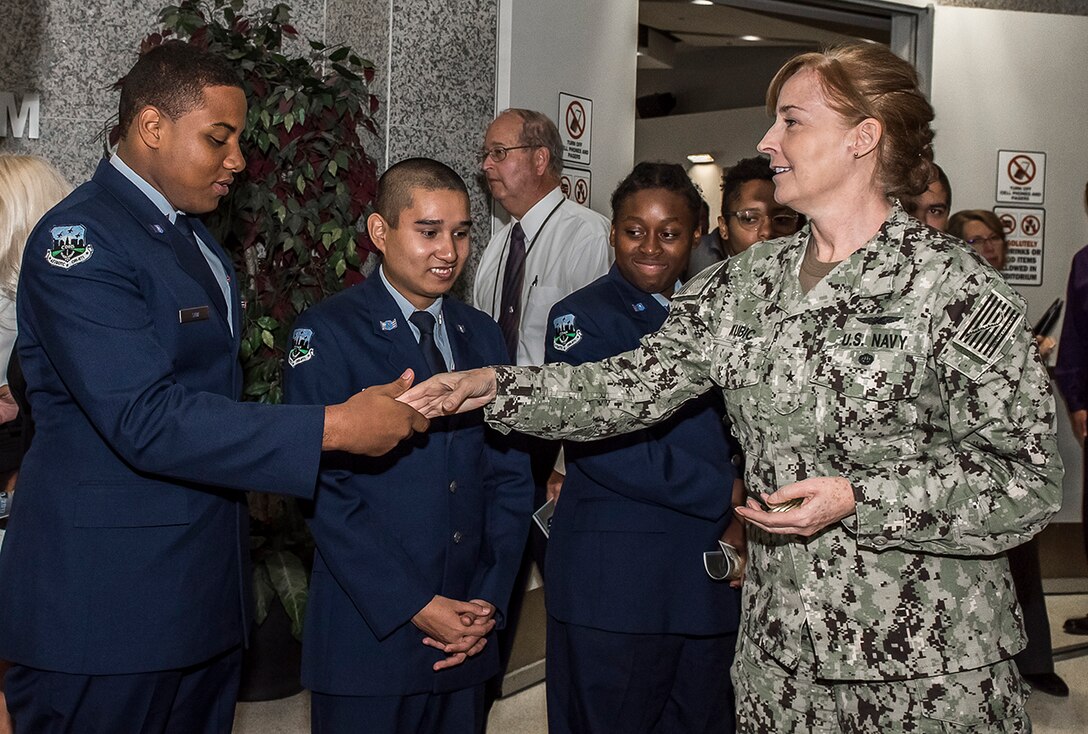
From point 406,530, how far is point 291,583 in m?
1.54

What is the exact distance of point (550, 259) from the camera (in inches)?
151

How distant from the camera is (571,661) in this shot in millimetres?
2525

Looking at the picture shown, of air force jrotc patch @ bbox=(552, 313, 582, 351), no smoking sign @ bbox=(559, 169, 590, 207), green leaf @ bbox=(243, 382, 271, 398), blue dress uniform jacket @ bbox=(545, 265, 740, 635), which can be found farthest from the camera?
no smoking sign @ bbox=(559, 169, 590, 207)

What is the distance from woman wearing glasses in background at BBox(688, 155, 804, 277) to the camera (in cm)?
312

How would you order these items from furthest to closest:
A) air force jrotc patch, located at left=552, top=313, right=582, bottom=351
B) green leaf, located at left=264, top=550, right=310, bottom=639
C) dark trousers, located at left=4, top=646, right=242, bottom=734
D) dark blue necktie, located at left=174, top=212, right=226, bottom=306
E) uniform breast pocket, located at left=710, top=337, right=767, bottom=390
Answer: green leaf, located at left=264, top=550, right=310, bottom=639
air force jrotc patch, located at left=552, top=313, right=582, bottom=351
dark blue necktie, located at left=174, top=212, right=226, bottom=306
dark trousers, located at left=4, top=646, right=242, bottom=734
uniform breast pocket, located at left=710, top=337, right=767, bottom=390

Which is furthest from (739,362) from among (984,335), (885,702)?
(885,702)

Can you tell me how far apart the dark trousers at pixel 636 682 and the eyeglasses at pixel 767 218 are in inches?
45.6

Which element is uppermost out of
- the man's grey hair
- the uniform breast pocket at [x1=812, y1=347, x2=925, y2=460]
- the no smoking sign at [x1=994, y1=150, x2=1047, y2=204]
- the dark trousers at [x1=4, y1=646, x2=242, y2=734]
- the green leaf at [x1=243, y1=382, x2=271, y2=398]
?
the no smoking sign at [x1=994, y1=150, x2=1047, y2=204]

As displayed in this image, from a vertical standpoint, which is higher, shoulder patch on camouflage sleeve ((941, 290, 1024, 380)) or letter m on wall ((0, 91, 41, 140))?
letter m on wall ((0, 91, 41, 140))

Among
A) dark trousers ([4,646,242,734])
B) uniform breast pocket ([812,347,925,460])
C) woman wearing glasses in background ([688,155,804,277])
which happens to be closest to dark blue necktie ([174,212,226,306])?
dark trousers ([4,646,242,734])

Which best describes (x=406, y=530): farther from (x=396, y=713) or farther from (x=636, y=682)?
(x=636, y=682)

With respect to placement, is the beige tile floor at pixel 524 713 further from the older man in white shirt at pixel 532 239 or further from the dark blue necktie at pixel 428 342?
the dark blue necktie at pixel 428 342

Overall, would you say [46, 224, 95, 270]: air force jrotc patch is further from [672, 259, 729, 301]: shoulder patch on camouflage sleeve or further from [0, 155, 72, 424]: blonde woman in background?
[0, 155, 72, 424]: blonde woman in background

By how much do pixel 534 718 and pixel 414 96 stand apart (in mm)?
2164
